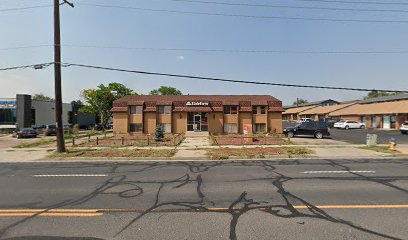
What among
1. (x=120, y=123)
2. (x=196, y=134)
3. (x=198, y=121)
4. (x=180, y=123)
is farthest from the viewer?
(x=120, y=123)

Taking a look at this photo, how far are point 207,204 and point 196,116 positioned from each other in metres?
26.8

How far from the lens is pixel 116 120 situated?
108ft

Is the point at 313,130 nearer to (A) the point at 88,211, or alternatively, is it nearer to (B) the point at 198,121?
(B) the point at 198,121

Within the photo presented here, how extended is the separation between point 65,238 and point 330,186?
6990 millimetres

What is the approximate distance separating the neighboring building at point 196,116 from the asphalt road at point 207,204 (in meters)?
22.7

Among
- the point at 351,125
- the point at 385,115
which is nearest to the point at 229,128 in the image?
the point at 351,125

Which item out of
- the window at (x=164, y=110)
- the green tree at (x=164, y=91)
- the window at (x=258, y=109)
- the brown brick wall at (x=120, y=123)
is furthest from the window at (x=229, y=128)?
the green tree at (x=164, y=91)

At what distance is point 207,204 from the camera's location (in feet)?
19.4

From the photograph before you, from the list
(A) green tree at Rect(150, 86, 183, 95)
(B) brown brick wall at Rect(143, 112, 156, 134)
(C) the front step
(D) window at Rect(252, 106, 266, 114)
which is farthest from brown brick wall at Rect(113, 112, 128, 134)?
(A) green tree at Rect(150, 86, 183, 95)

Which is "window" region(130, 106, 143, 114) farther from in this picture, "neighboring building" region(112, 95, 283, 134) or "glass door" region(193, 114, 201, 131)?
"glass door" region(193, 114, 201, 131)

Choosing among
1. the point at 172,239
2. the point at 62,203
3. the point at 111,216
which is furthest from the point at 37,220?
the point at 172,239

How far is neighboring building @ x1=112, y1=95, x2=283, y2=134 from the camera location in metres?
32.4

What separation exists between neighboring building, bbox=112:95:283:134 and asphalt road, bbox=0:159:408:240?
22.7m

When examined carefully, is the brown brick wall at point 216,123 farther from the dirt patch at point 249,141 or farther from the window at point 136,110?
the window at point 136,110
